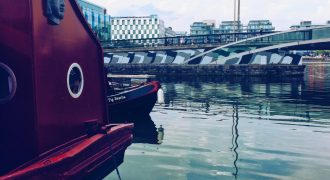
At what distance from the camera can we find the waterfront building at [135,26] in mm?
148000

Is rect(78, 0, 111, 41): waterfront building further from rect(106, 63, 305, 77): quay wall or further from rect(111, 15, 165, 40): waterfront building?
rect(106, 63, 305, 77): quay wall

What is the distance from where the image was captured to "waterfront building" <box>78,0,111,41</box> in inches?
3986

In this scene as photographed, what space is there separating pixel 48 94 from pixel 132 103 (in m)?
8.61

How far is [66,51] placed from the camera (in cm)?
654

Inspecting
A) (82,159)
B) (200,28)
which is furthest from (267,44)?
(200,28)

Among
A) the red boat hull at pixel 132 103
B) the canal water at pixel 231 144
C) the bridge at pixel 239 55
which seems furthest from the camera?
the bridge at pixel 239 55

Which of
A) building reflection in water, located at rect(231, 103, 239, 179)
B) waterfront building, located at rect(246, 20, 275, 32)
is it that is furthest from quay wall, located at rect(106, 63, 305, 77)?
waterfront building, located at rect(246, 20, 275, 32)

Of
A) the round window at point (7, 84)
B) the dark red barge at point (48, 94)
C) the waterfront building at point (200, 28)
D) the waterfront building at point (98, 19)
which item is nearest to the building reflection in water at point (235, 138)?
the dark red barge at point (48, 94)

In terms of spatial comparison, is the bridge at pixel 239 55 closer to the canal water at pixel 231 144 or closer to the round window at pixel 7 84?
the canal water at pixel 231 144

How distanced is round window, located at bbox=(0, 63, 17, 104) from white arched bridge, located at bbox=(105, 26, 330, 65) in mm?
45496

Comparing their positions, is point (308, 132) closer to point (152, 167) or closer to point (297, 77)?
point (152, 167)

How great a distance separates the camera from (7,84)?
5.22m

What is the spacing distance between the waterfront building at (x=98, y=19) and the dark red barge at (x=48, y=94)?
3761 inches

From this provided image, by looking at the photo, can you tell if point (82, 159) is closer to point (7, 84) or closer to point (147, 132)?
point (7, 84)
